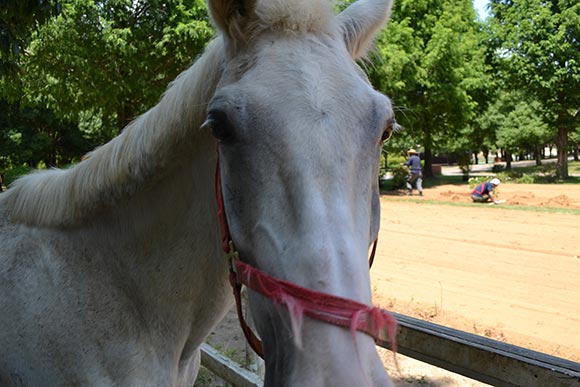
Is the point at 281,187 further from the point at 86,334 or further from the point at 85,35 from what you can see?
the point at 85,35

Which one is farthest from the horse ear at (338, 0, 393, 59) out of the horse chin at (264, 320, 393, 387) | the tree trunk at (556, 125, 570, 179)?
the tree trunk at (556, 125, 570, 179)

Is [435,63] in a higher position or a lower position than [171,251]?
higher

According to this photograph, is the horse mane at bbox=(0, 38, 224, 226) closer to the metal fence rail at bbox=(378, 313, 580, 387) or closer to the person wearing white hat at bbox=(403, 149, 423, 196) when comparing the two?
the metal fence rail at bbox=(378, 313, 580, 387)

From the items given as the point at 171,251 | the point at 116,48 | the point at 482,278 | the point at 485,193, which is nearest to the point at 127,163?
the point at 171,251

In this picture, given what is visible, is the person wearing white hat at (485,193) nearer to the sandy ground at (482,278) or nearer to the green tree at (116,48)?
the sandy ground at (482,278)

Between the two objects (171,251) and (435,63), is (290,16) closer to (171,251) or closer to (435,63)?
(171,251)

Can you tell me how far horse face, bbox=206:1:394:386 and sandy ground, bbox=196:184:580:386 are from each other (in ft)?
3.24

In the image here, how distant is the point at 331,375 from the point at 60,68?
616 inches

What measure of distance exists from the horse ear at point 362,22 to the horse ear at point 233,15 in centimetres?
37

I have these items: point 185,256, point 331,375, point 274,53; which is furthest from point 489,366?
point 274,53

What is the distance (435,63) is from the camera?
71.2ft

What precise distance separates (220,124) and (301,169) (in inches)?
12.4

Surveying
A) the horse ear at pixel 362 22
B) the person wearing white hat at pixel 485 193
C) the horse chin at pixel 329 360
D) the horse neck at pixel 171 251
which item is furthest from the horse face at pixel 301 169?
the person wearing white hat at pixel 485 193

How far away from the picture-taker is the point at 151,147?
1771 millimetres
